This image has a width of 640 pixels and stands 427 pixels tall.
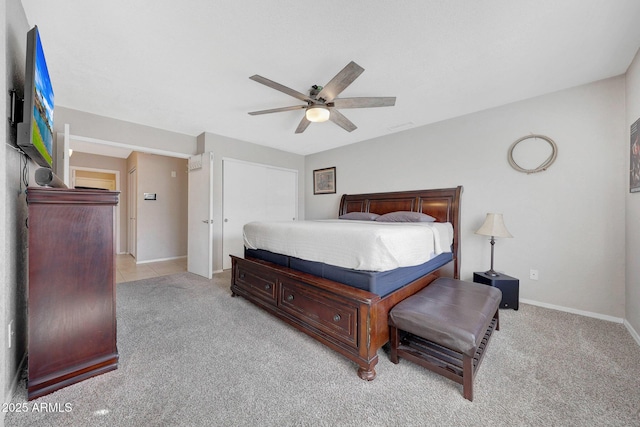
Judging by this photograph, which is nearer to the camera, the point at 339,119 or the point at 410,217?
the point at 339,119

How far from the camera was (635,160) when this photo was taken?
2.12 meters

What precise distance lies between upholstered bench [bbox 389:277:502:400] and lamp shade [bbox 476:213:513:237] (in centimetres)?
106

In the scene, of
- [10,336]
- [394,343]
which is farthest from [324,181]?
[10,336]

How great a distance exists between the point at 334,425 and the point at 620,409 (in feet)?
5.37

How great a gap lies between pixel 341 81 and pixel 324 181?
11.1ft

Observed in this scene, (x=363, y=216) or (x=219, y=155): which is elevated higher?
(x=219, y=155)

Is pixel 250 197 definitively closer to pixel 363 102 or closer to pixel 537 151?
pixel 363 102

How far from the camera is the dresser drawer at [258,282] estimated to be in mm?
2469

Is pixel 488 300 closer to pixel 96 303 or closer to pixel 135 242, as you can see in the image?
pixel 96 303

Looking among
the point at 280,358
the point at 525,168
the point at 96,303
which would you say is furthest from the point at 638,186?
the point at 96,303

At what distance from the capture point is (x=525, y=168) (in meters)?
2.93

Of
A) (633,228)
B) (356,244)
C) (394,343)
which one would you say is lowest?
(394,343)

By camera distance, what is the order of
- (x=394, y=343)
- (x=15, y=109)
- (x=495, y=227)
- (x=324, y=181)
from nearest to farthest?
(x=15, y=109) < (x=394, y=343) < (x=495, y=227) < (x=324, y=181)

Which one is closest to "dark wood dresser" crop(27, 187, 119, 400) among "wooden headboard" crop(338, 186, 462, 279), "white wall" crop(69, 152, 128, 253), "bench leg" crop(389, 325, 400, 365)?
"bench leg" crop(389, 325, 400, 365)
